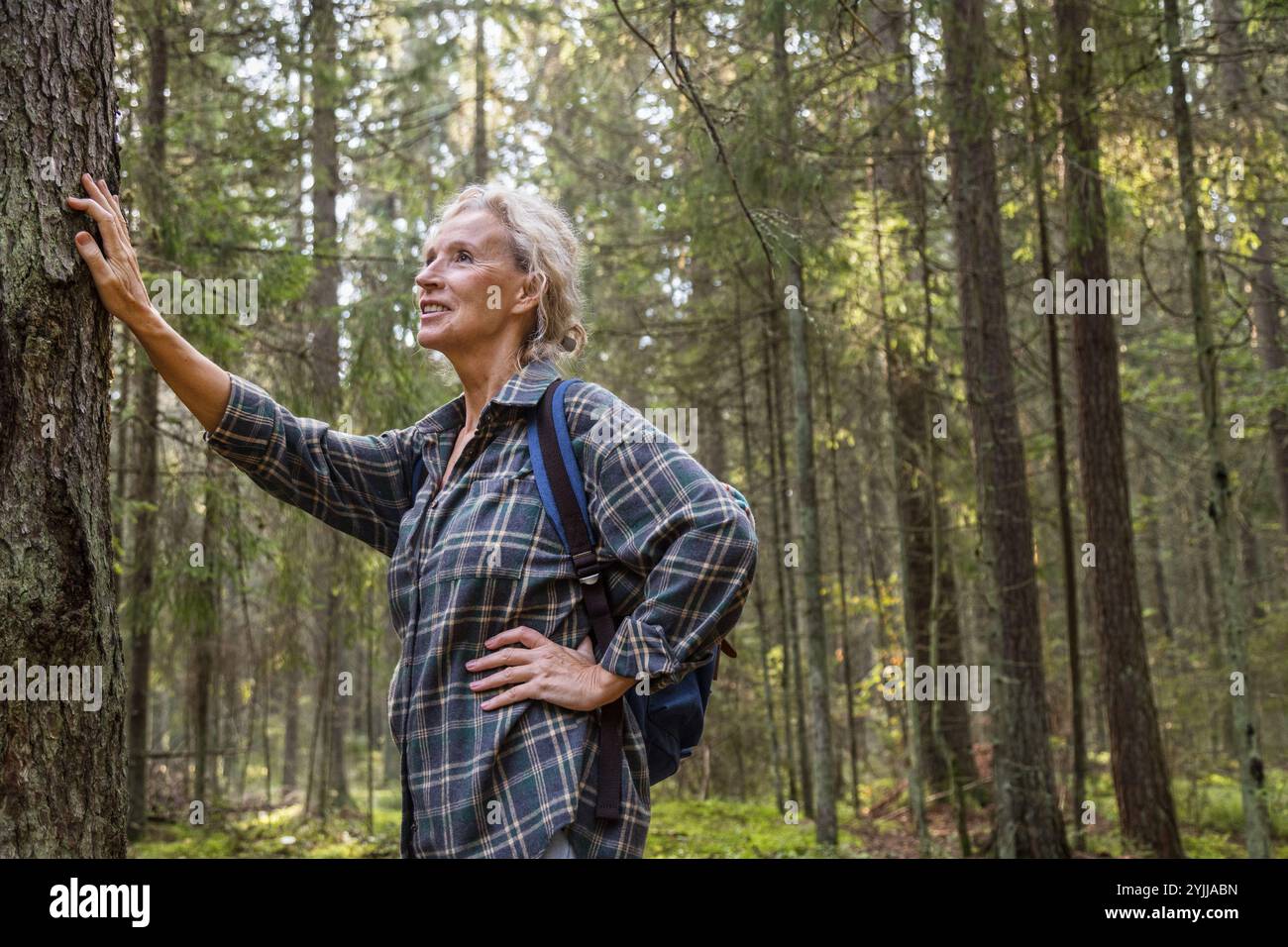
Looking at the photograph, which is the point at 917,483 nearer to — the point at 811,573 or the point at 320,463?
the point at 811,573

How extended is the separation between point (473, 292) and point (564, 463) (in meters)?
0.57

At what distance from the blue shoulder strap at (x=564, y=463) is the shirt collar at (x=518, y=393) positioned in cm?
4

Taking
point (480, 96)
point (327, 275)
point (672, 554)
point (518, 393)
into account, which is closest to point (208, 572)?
point (327, 275)

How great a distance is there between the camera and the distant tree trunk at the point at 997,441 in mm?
8094

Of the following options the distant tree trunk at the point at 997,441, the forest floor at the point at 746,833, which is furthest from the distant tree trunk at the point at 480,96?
the forest floor at the point at 746,833

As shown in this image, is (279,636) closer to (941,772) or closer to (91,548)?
(941,772)

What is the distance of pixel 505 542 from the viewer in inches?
91.7

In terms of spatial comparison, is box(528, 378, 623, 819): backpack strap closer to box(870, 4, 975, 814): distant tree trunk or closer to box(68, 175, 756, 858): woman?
box(68, 175, 756, 858): woman

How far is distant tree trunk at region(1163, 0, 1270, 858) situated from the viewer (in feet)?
22.7

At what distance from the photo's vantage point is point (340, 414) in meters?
8.30

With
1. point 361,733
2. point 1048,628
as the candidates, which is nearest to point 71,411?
point 1048,628

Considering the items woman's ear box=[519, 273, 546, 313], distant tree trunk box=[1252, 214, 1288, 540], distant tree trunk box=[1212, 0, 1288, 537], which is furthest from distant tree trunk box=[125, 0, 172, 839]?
distant tree trunk box=[1252, 214, 1288, 540]

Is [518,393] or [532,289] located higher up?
[532,289]
